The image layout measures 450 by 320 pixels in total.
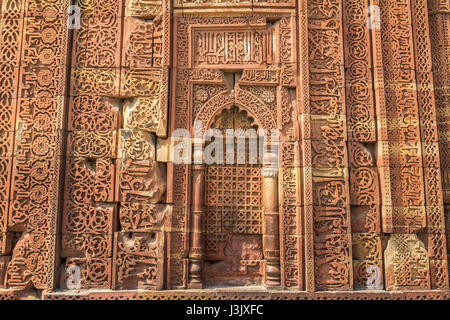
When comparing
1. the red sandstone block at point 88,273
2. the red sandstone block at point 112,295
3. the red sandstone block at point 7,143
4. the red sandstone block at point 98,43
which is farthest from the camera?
the red sandstone block at point 98,43

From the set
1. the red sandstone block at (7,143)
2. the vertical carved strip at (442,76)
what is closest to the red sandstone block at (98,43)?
the red sandstone block at (7,143)

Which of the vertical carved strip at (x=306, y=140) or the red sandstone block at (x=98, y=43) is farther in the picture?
the red sandstone block at (x=98, y=43)

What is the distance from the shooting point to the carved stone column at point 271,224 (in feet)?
16.1

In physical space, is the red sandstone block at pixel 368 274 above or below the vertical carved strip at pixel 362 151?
below

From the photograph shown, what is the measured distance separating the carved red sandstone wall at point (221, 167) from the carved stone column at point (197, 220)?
0.09ft

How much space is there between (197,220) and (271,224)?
3.51 feet

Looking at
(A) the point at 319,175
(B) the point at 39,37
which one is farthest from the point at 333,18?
(B) the point at 39,37

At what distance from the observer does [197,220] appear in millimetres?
4953

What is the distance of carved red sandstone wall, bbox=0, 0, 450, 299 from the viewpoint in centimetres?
484

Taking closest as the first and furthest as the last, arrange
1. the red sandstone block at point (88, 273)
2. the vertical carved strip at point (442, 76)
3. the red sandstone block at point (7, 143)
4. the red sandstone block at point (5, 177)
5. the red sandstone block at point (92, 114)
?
the red sandstone block at point (88, 273), the red sandstone block at point (5, 177), the red sandstone block at point (7, 143), the red sandstone block at point (92, 114), the vertical carved strip at point (442, 76)

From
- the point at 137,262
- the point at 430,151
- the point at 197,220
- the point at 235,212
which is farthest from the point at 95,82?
the point at 430,151

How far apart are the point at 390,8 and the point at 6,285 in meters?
Result: 7.01

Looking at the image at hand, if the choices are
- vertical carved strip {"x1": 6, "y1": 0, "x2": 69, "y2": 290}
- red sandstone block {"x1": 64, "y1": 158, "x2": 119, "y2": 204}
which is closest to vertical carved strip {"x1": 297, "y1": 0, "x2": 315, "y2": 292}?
red sandstone block {"x1": 64, "y1": 158, "x2": 119, "y2": 204}

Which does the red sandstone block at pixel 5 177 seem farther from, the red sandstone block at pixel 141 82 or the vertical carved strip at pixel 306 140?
the vertical carved strip at pixel 306 140
